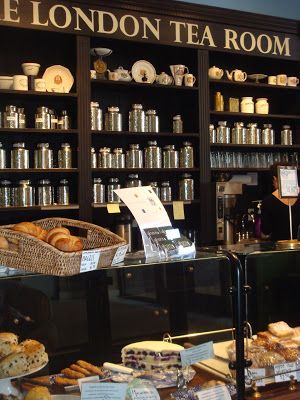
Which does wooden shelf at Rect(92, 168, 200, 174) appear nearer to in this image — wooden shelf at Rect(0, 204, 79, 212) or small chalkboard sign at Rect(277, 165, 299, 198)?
wooden shelf at Rect(0, 204, 79, 212)

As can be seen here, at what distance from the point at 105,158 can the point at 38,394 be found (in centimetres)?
269

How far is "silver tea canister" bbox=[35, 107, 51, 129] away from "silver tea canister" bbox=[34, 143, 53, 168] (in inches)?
4.9

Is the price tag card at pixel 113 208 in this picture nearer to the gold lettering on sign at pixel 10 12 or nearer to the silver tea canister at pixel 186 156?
the silver tea canister at pixel 186 156

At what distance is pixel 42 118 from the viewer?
3777 millimetres

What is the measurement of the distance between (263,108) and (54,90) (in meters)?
1.78

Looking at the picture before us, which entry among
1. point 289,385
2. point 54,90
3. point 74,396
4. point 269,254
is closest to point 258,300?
point 269,254

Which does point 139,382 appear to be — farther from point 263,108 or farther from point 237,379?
point 263,108

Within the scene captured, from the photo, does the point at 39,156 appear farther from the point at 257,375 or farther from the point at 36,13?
the point at 257,375

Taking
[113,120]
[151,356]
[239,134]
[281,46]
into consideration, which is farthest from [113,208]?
[151,356]

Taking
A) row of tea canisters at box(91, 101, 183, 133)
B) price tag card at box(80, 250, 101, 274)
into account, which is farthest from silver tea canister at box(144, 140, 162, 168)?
price tag card at box(80, 250, 101, 274)

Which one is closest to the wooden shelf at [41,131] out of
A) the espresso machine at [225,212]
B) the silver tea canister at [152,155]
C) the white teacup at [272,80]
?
the silver tea canister at [152,155]

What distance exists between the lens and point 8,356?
4.51 feet

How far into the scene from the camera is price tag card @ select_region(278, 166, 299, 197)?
7.30 ft

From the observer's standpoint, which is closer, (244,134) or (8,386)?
(8,386)
